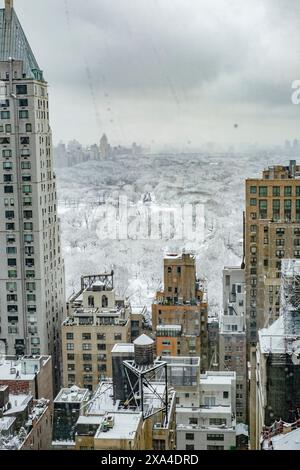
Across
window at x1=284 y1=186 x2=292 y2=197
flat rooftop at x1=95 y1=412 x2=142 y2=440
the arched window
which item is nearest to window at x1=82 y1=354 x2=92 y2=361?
the arched window

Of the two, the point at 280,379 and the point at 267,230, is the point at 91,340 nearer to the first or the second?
the point at 267,230

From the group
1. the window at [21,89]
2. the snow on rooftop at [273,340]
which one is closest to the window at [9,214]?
the window at [21,89]

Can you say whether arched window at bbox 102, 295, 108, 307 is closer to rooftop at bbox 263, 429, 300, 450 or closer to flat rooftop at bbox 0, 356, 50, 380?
flat rooftop at bbox 0, 356, 50, 380
